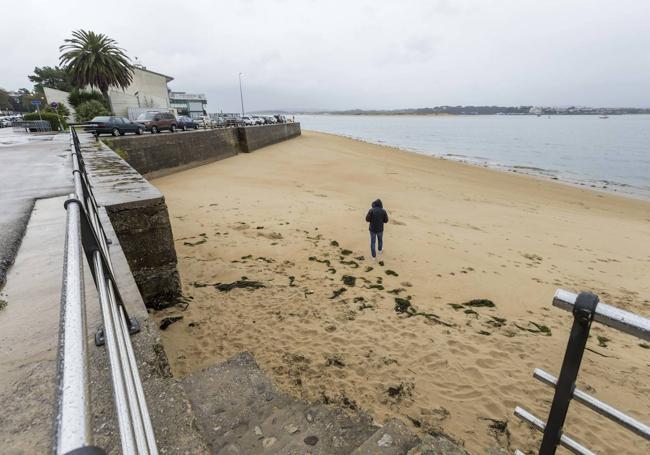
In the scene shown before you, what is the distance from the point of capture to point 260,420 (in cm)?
294

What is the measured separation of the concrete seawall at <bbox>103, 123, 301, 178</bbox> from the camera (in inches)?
678

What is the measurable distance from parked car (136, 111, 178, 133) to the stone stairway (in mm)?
22754

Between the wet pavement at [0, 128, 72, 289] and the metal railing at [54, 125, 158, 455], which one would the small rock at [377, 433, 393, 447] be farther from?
the wet pavement at [0, 128, 72, 289]

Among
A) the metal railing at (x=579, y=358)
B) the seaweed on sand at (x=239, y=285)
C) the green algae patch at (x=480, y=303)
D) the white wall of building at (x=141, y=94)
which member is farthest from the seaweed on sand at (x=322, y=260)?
the white wall of building at (x=141, y=94)

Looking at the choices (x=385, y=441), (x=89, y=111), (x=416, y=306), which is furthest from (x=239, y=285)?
(x=89, y=111)

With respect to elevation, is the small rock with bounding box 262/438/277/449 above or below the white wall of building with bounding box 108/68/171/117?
below

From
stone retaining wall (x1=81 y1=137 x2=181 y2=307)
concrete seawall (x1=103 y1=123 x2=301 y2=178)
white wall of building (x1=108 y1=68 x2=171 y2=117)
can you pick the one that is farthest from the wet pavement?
white wall of building (x1=108 y1=68 x2=171 y2=117)

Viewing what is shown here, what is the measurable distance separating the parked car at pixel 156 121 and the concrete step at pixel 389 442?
23847mm

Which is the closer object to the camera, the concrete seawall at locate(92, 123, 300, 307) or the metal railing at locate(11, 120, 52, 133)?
the concrete seawall at locate(92, 123, 300, 307)

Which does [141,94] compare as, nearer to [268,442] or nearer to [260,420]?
[260,420]

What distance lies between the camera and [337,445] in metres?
2.77

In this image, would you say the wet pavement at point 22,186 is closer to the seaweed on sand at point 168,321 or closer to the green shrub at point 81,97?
the seaweed on sand at point 168,321

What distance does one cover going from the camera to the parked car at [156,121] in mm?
22225

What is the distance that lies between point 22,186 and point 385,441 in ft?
27.9
